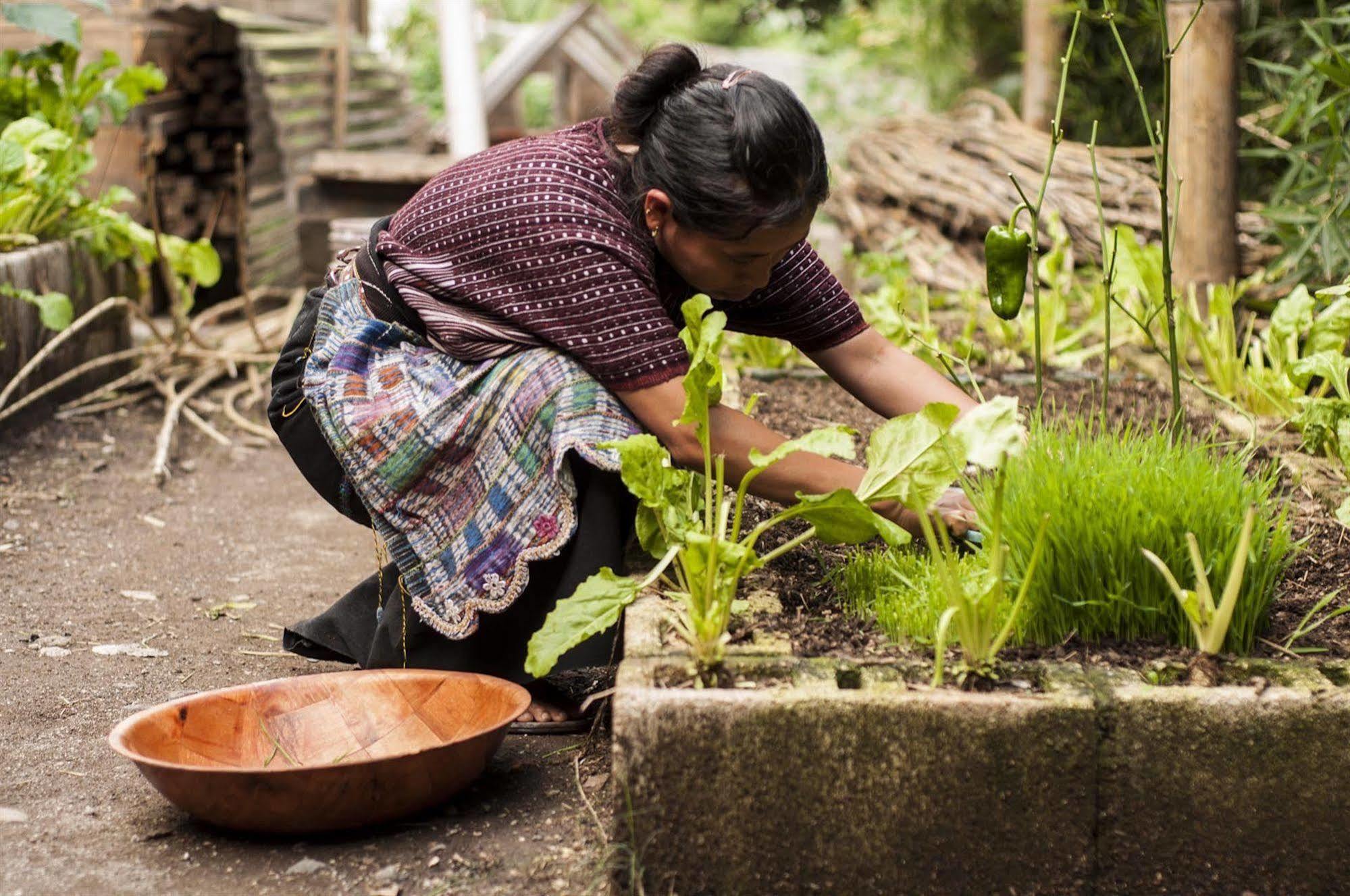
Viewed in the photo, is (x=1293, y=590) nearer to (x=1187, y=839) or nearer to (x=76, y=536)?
(x=1187, y=839)

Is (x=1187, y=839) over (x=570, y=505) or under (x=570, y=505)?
under

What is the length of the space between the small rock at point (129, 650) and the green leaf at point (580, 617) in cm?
125

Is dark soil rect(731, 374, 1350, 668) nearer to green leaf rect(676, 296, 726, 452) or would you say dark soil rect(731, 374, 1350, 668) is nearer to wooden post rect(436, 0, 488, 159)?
green leaf rect(676, 296, 726, 452)

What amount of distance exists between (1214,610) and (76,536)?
294cm

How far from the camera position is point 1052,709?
1713 millimetres

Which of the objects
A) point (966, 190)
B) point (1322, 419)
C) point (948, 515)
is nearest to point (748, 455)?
point (948, 515)

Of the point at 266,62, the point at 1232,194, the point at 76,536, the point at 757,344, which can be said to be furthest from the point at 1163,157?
the point at 266,62

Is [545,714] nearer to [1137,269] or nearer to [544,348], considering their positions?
[544,348]

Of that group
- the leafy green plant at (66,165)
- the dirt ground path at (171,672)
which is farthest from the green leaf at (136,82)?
the dirt ground path at (171,672)

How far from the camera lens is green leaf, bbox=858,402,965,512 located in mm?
1938

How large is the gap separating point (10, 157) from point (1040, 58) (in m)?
4.91

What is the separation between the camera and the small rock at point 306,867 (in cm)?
192

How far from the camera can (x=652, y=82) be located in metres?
2.28

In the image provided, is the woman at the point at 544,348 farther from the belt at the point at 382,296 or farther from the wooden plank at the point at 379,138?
the wooden plank at the point at 379,138
